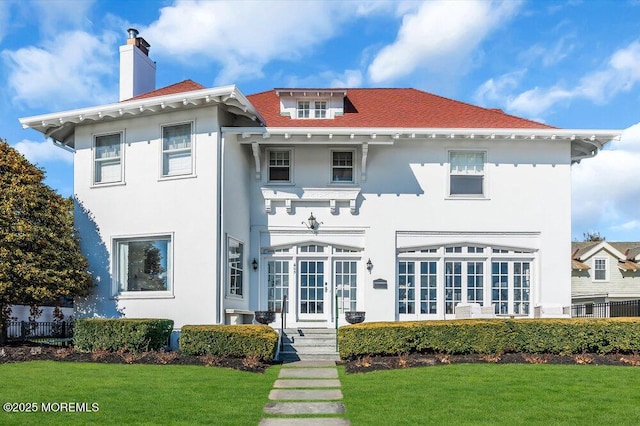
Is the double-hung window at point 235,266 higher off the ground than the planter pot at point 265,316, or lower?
higher

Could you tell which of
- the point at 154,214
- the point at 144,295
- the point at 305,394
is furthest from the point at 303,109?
the point at 305,394

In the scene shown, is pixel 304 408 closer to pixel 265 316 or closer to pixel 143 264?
pixel 265 316

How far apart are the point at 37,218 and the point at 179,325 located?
4.04m

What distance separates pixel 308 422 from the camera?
7992mm

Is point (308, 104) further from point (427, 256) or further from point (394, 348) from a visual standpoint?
point (394, 348)

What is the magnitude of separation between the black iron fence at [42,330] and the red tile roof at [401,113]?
8.49 m

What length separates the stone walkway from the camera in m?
8.08

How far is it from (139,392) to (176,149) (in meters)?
7.23

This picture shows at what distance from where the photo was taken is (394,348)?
12.5 meters

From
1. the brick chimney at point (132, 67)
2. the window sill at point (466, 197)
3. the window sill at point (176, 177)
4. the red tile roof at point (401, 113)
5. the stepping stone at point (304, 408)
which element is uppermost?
the brick chimney at point (132, 67)

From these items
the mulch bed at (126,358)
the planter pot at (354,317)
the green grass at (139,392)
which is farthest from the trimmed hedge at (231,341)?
the planter pot at (354,317)

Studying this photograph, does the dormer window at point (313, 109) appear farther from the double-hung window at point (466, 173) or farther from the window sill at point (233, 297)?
the window sill at point (233, 297)

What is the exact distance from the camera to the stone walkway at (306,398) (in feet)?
26.5

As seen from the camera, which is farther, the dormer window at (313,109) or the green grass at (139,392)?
the dormer window at (313,109)
